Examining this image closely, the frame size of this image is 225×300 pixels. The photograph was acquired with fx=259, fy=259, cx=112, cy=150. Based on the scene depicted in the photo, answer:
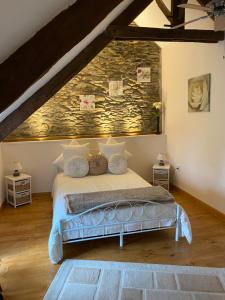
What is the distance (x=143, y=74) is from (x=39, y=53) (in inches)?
163

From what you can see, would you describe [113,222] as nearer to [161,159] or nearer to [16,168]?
[16,168]

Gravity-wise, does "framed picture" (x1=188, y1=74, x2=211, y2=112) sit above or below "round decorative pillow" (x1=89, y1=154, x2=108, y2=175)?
above

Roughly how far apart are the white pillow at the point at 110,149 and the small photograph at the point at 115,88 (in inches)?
45.4

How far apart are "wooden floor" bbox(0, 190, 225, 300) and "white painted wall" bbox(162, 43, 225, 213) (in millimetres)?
585

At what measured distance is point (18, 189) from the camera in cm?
432

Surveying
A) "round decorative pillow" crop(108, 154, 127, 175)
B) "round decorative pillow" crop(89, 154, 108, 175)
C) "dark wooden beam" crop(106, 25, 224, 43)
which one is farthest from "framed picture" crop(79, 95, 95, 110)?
"dark wooden beam" crop(106, 25, 224, 43)

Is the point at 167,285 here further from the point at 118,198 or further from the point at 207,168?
the point at 207,168

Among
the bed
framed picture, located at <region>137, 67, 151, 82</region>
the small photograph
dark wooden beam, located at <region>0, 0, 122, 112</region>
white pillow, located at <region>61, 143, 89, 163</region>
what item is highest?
framed picture, located at <region>137, 67, 151, 82</region>

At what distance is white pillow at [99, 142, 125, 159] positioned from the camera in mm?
4637

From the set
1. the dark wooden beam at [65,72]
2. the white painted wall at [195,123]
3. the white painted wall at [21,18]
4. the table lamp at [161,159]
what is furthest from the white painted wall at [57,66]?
the table lamp at [161,159]

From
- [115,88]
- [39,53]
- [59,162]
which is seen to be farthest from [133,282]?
[115,88]

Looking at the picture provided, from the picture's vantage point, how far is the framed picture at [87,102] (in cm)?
509

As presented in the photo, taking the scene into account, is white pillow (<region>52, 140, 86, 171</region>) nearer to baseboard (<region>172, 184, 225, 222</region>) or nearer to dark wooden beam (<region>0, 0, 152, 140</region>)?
dark wooden beam (<region>0, 0, 152, 140</region>)

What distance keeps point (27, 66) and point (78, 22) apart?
0.44 m
